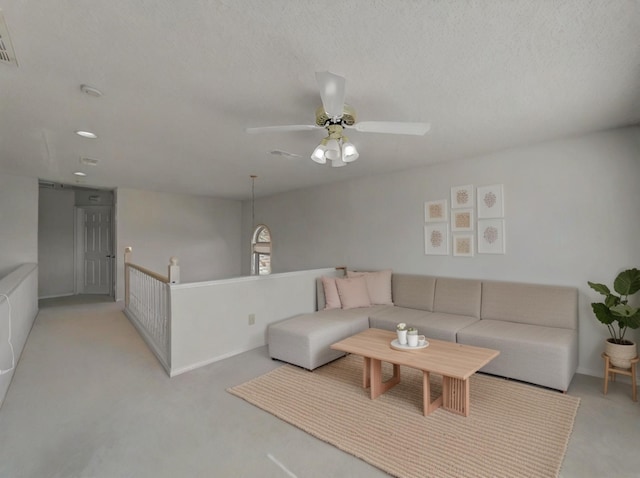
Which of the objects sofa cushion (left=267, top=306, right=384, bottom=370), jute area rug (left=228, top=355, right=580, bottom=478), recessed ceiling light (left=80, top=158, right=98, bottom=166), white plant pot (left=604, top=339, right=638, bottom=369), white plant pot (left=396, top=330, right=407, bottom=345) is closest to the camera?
jute area rug (left=228, top=355, right=580, bottom=478)

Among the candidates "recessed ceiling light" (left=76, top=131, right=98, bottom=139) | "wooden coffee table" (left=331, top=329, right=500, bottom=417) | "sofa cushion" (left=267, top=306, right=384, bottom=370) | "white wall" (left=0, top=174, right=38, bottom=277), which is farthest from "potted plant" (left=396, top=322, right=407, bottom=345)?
"white wall" (left=0, top=174, right=38, bottom=277)

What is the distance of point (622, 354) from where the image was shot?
2648 millimetres

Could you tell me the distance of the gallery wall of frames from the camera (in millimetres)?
3701

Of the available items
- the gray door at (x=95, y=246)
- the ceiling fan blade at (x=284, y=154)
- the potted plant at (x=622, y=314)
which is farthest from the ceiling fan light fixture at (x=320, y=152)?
the gray door at (x=95, y=246)

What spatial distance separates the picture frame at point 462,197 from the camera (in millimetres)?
3908

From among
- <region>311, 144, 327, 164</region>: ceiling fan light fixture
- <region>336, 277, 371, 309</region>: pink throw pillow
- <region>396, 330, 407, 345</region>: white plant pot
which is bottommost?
<region>396, 330, 407, 345</region>: white plant pot

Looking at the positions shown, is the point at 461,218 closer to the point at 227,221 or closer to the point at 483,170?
the point at 483,170

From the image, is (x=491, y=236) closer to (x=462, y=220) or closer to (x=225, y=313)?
(x=462, y=220)

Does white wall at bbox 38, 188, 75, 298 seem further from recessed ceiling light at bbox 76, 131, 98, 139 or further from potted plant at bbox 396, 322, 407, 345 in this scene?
potted plant at bbox 396, 322, 407, 345

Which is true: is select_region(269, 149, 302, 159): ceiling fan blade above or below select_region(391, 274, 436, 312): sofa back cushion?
above

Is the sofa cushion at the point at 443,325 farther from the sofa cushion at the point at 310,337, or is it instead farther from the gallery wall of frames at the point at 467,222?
the gallery wall of frames at the point at 467,222

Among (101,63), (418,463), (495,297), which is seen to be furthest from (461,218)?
(101,63)

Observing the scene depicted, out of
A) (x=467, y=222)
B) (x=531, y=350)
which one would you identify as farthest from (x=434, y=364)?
(x=467, y=222)

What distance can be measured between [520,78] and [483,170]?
6.21ft
